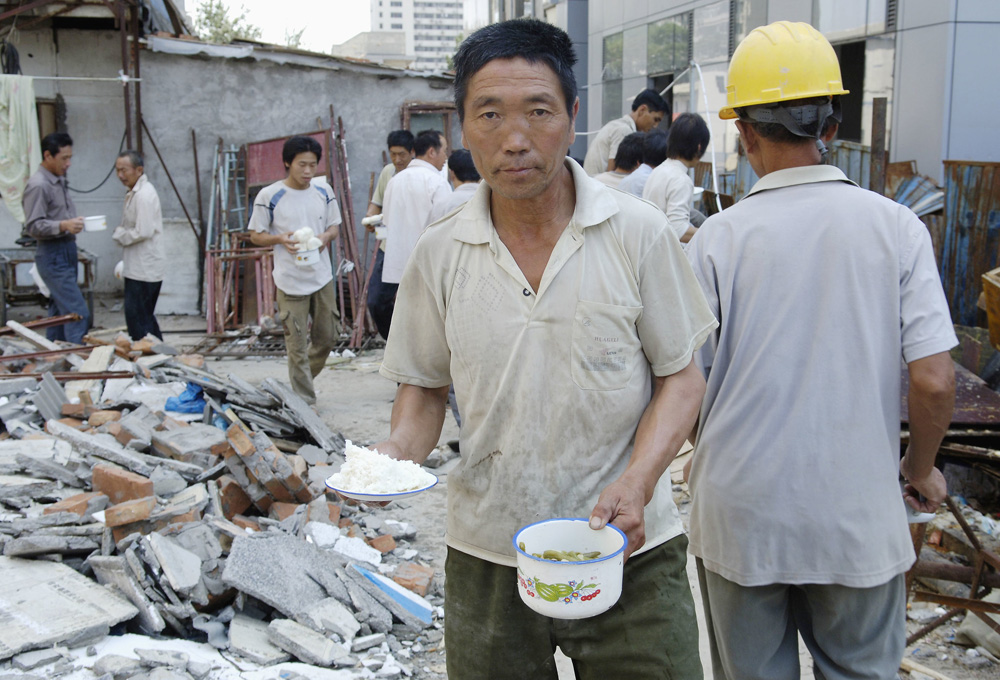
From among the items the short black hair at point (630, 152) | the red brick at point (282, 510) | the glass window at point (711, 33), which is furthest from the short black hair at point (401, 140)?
the red brick at point (282, 510)

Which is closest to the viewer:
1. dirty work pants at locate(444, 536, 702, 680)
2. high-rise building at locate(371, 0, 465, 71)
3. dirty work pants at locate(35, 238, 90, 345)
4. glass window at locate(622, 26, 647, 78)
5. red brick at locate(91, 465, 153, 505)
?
dirty work pants at locate(444, 536, 702, 680)

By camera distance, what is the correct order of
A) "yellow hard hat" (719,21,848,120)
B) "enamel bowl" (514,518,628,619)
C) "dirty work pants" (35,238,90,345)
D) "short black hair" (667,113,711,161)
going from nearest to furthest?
1. "enamel bowl" (514,518,628,619)
2. "yellow hard hat" (719,21,848,120)
3. "short black hair" (667,113,711,161)
4. "dirty work pants" (35,238,90,345)

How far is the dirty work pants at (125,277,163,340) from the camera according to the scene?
9062 millimetres

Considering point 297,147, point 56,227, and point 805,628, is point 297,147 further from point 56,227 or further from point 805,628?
point 805,628

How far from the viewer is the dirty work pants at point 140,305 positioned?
29.7ft

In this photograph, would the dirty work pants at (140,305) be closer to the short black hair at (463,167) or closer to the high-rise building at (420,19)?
the short black hair at (463,167)

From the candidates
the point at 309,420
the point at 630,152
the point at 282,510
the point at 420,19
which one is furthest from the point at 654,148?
the point at 420,19

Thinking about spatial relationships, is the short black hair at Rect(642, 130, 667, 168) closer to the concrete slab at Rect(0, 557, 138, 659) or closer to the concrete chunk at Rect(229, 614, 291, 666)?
the concrete chunk at Rect(229, 614, 291, 666)

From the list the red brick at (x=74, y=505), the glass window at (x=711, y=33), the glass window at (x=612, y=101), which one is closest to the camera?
the red brick at (x=74, y=505)

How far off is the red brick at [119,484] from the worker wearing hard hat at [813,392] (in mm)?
3374

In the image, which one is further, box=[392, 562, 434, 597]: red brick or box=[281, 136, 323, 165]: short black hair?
box=[281, 136, 323, 165]: short black hair

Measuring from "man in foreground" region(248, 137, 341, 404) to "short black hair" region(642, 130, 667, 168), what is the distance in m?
2.62

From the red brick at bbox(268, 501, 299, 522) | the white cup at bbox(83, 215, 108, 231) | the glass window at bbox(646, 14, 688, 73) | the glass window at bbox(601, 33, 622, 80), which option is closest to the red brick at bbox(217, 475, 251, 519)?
the red brick at bbox(268, 501, 299, 522)

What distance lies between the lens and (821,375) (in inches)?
86.2
